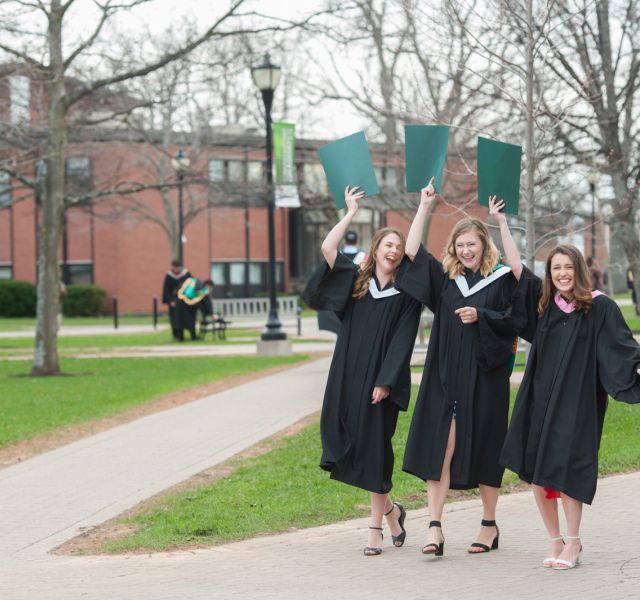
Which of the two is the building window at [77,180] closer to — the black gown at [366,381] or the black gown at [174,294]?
the black gown at [174,294]

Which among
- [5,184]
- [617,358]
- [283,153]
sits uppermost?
[283,153]

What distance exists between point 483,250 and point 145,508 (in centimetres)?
313

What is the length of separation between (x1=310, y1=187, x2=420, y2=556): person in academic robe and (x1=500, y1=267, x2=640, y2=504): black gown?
70 centimetres

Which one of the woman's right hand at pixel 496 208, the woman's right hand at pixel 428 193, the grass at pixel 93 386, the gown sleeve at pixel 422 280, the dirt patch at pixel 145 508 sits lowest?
the dirt patch at pixel 145 508

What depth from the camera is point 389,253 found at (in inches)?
206

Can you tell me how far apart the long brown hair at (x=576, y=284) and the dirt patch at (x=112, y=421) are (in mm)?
5515

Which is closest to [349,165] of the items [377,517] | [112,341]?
[377,517]

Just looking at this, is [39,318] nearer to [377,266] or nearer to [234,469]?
[234,469]

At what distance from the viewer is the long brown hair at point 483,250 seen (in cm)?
510

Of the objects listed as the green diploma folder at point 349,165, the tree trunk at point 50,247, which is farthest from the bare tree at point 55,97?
the green diploma folder at point 349,165

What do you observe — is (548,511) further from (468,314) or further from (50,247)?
(50,247)

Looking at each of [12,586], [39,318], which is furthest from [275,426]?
[39,318]

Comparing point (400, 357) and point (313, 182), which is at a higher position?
point (313, 182)

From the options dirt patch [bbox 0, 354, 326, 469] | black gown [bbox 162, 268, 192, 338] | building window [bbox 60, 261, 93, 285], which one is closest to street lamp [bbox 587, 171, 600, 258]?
dirt patch [bbox 0, 354, 326, 469]
